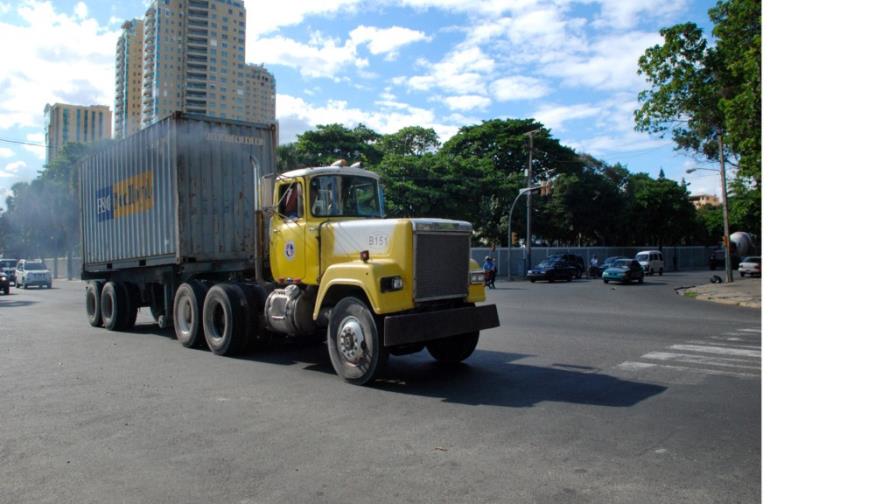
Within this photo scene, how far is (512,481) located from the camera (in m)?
4.36

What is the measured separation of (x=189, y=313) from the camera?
1084 cm

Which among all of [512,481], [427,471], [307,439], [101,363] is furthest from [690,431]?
[101,363]

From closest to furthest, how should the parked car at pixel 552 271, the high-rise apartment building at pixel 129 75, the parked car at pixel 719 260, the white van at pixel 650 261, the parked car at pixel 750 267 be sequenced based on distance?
the parked car at pixel 552 271
the parked car at pixel 750 267
the white van at pixel 650 261
the high-rise apartment building at pixel 129 75
the parked car at pixel 719 260

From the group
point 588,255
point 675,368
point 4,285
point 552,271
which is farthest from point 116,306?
point 588,255

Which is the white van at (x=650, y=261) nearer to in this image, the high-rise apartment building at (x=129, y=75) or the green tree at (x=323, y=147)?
the green tree at (x=323, y=147)

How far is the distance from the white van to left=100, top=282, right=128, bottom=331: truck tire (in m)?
38.3

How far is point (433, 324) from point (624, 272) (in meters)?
28.7

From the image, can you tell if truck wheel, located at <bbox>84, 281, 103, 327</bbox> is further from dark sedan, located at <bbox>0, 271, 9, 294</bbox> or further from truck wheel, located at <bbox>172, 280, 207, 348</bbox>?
dark sedan, located at <bbox>0, 271, 9, 294</bbox>

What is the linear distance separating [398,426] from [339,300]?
9.33 ft

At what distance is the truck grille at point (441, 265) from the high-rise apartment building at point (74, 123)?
53.3 meters

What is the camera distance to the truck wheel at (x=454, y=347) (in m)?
8.89

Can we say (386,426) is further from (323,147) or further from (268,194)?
(323,147)

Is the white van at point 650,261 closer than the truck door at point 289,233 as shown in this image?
No

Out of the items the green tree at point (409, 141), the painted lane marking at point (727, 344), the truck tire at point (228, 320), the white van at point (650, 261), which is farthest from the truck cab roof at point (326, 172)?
the green tree at point (409, 141)
